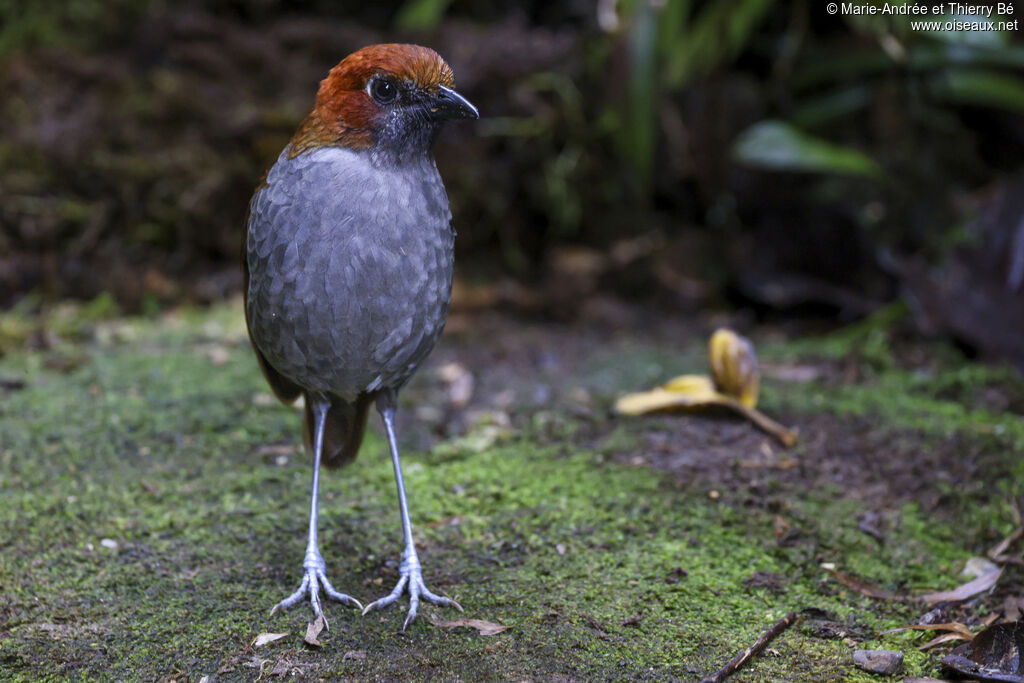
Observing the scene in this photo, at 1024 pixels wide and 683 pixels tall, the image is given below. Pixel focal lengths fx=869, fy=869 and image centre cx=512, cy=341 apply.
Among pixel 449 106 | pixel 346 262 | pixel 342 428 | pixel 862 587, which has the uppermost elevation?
pixel 449 106

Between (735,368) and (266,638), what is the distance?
7.37ft

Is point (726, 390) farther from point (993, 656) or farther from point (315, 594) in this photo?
point (315, 594)

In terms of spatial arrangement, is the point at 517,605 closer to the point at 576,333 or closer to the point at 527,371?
the point at 527,371

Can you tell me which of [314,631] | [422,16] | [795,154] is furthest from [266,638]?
[422,16]

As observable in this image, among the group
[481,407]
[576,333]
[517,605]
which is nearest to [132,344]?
[481,407]

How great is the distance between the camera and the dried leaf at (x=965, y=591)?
256 cm

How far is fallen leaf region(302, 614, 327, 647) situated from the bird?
5 cm

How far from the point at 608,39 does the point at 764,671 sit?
5.08 m

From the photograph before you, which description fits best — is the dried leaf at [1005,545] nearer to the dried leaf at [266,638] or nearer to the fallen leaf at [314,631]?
the fallen leaf at [314,631]

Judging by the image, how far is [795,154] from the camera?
5629mm

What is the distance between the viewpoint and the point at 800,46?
265 inches

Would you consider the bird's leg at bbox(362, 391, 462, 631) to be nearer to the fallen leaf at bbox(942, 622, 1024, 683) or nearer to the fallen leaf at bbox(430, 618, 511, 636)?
the fallen leaf at bbox(430, 618, 511, 636)

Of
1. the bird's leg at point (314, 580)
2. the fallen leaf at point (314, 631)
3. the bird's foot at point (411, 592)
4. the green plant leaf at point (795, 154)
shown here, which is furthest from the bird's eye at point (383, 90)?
the green plant leaf at point (795, 154)

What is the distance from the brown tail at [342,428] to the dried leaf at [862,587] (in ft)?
5.34
